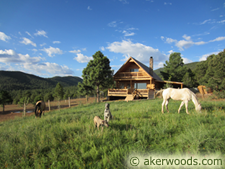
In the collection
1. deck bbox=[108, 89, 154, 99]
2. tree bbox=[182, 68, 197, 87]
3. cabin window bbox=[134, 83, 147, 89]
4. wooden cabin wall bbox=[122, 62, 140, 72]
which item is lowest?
deck bbox=[108, 89, 154, 99]

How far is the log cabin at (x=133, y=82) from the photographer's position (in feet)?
66.1

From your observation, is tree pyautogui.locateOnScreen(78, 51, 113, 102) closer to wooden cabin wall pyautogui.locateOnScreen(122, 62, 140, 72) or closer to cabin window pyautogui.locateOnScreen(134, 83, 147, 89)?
wooden cabin wall pyautogui.locateOnScreen(122, 62, 140, 72)

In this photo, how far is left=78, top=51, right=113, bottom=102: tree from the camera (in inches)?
723

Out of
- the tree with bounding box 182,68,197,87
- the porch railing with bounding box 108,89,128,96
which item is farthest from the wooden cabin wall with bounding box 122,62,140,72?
the tree with bounding box 182,68,197,87

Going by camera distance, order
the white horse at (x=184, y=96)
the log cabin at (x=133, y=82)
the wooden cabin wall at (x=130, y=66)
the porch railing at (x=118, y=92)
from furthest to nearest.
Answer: the wooden cabin wall at (x=130, y=66) < the porch railing at (x=118, y=92) < the log cabin at (x=133, y=82) < the white horse at (x=184, y=96)

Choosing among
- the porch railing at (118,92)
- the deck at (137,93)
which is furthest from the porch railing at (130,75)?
the porch railing at (118,92)

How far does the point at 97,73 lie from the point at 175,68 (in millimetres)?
29457

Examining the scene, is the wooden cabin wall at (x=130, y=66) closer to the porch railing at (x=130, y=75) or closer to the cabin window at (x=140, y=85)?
Answer: the porch railing at (x=130, y=75)

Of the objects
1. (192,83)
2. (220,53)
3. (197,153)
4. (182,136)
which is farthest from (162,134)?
(192,83)

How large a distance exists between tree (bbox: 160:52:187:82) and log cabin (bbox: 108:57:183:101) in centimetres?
1245

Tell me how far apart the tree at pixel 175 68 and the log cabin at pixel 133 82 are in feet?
40.9

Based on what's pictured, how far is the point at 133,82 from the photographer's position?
24.5m

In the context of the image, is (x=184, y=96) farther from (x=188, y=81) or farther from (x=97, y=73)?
(x=188, y=81)

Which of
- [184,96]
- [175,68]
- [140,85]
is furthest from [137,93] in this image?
[175,68]
